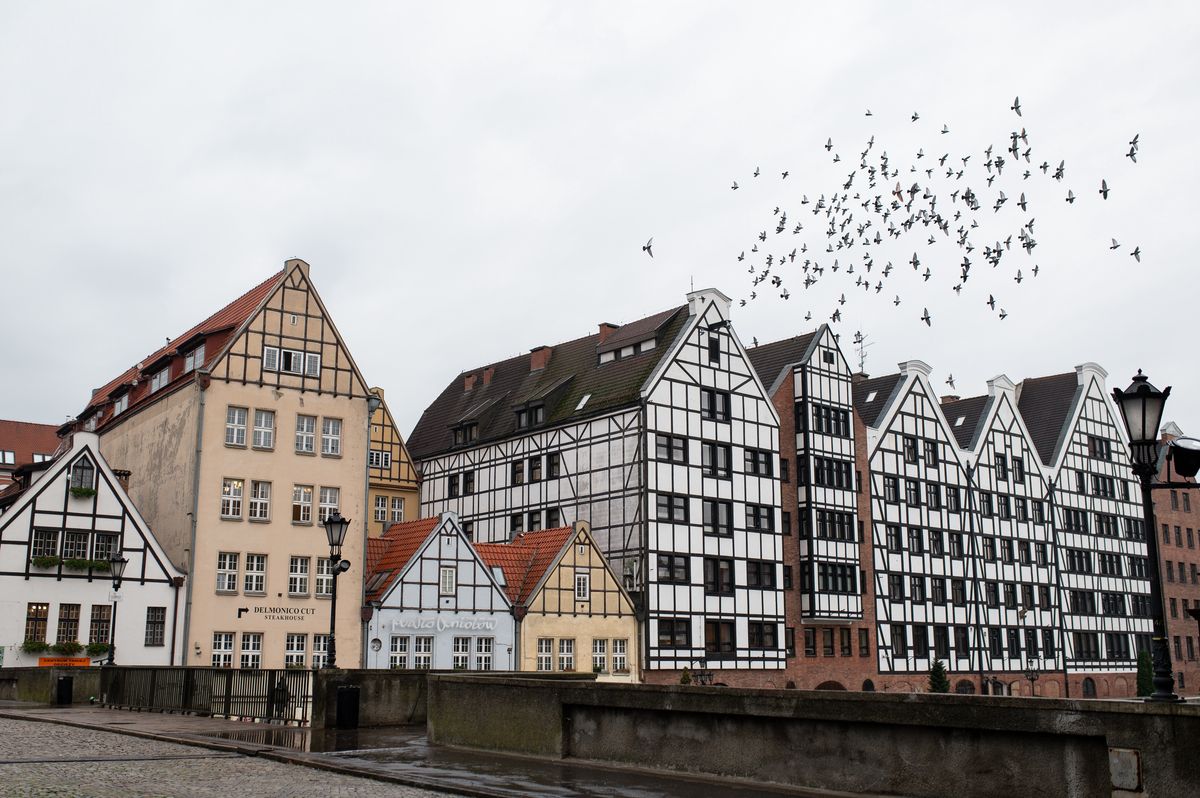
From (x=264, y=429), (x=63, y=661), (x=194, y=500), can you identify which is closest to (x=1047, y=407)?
(x=264, y=429)

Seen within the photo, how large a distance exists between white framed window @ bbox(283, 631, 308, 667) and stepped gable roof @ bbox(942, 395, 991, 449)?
4091cm

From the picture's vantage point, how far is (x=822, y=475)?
54750mm

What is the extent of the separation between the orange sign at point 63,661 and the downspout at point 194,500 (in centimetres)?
287

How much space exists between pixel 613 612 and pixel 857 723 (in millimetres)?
35092

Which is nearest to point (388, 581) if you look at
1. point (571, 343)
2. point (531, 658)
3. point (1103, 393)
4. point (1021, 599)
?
point (531, 658)

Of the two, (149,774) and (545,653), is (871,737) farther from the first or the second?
(545,653)

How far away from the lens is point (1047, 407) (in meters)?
74.8

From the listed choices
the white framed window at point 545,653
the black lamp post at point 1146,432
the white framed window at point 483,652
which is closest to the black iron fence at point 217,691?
the black lamp post at point 1146,432

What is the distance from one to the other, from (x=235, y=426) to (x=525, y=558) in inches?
503

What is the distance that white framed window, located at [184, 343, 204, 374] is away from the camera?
137 feet

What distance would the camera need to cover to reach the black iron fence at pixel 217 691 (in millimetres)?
22375

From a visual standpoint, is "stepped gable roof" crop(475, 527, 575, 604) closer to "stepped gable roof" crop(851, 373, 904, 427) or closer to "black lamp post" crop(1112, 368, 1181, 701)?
"stepped gable roof" crop(851, 373, 904, 427)

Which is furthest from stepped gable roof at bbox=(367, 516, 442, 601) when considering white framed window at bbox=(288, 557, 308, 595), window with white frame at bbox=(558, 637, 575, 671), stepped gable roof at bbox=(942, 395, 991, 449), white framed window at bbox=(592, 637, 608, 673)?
stepped gable roof at bbox=(942, 395, 991, 449)

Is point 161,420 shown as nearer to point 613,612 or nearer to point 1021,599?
point 613,612
